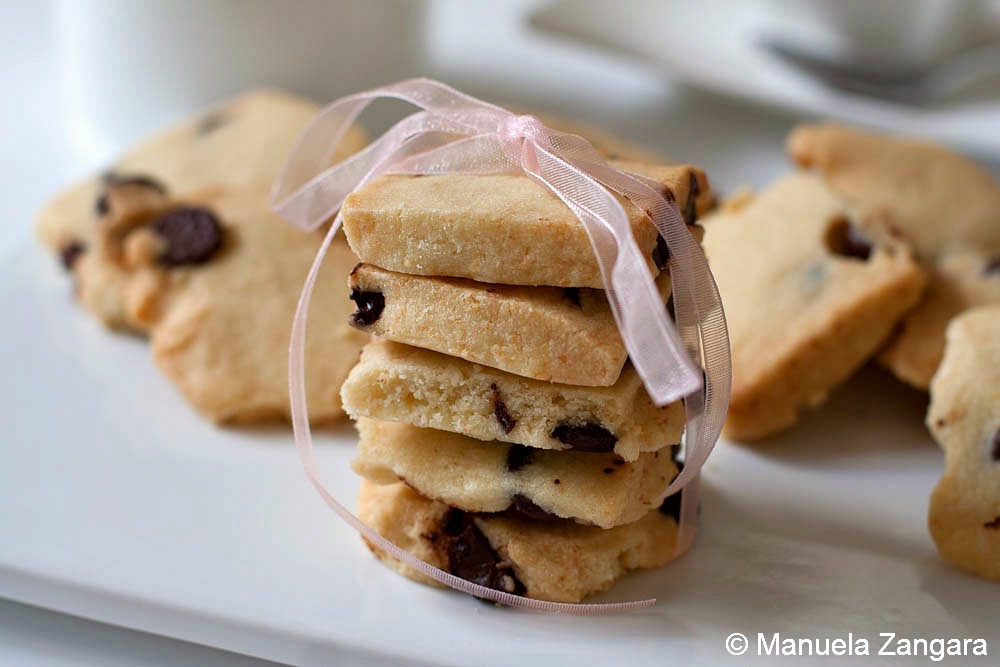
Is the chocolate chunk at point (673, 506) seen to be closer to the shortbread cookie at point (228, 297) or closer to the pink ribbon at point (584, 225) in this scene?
the pink ribbon at point (584, 225)

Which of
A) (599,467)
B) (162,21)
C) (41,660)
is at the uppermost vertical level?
(162,21)

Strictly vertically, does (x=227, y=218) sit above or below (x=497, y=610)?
above

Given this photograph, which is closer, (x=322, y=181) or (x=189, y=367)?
(x=322, y=181)

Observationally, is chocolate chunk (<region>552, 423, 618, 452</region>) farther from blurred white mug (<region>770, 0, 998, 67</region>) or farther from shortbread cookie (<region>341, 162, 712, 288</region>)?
blurred white mug (<region>770, 0, 998, 67</region>)

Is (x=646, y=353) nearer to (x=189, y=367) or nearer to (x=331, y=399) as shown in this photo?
(x=331, y=399)

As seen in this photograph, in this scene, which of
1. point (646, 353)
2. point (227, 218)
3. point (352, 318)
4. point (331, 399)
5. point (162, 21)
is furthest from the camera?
point (162, 21)

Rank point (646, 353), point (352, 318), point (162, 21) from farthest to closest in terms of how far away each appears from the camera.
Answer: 1. point (162, 21)
2. point (352, 318)
3. point (646, 353)

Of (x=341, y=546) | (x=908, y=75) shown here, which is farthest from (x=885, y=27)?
(x=341, y=546)

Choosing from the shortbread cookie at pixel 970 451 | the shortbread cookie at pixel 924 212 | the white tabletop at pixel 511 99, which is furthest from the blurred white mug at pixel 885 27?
the shortbread cookie at pixel 970 451

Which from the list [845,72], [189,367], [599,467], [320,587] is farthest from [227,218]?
[845,72]
